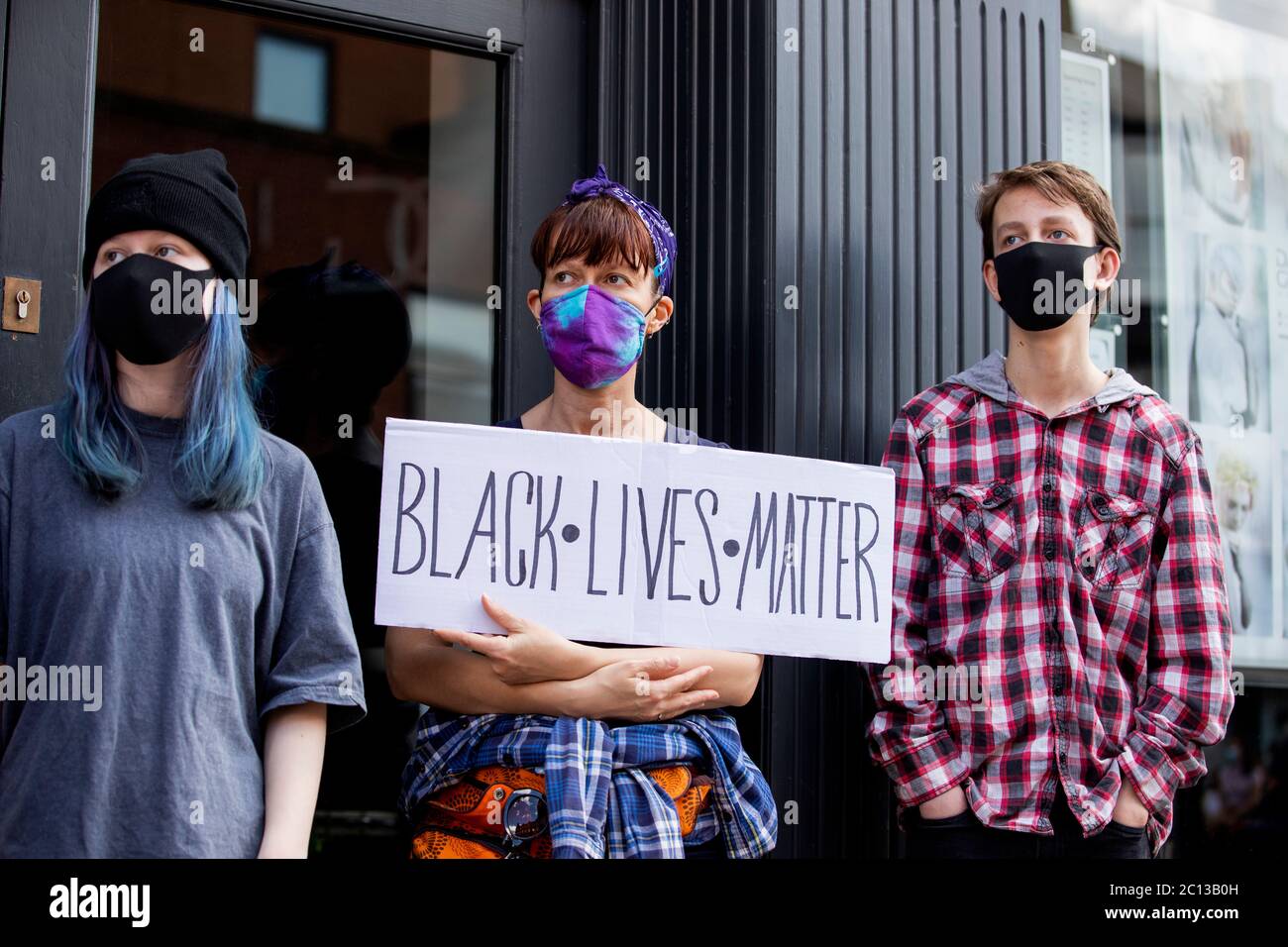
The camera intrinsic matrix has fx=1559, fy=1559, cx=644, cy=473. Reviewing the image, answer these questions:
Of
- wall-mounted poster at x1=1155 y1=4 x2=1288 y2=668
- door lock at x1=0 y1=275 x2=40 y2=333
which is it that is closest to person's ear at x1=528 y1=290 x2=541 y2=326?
door lock at x1=0 y1=275 x2=40 y2=333

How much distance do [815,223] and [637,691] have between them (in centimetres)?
149

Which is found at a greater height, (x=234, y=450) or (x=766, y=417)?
(x=766, y=417)

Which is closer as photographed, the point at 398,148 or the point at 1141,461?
the point at 1141,461

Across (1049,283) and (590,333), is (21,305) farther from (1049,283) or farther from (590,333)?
(1049,283)

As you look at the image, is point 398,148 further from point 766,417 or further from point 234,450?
point 234,450

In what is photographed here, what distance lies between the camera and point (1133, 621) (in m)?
3.20

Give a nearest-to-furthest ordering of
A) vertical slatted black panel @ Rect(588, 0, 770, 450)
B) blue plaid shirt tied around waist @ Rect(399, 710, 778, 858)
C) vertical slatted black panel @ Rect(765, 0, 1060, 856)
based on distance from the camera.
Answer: blue plaid shirt tied around waist @ Rect(399, 710, 778, 858)
vertical slatted black panel @ Rect(765, 0, 1060, 856)
vertical slatted black panel @ Rect(588, 0, 770, 450)

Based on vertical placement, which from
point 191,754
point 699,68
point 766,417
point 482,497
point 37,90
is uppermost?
point 699,68

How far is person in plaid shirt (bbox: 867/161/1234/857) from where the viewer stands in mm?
3133

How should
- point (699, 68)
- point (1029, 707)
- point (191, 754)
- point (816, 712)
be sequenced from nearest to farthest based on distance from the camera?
point (191, 754), point (1029, 707), point (816, 712), point (699, 68)

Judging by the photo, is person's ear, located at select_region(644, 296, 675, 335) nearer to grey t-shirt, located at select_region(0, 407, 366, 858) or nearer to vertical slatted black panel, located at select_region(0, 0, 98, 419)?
grey t-shirt, located at select_region(0, 407, 366, 858)

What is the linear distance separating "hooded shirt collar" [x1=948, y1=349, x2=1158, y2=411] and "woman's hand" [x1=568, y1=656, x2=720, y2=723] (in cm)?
97

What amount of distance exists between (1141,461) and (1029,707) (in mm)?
576

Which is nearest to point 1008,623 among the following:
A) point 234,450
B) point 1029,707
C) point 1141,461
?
point 1029,707
